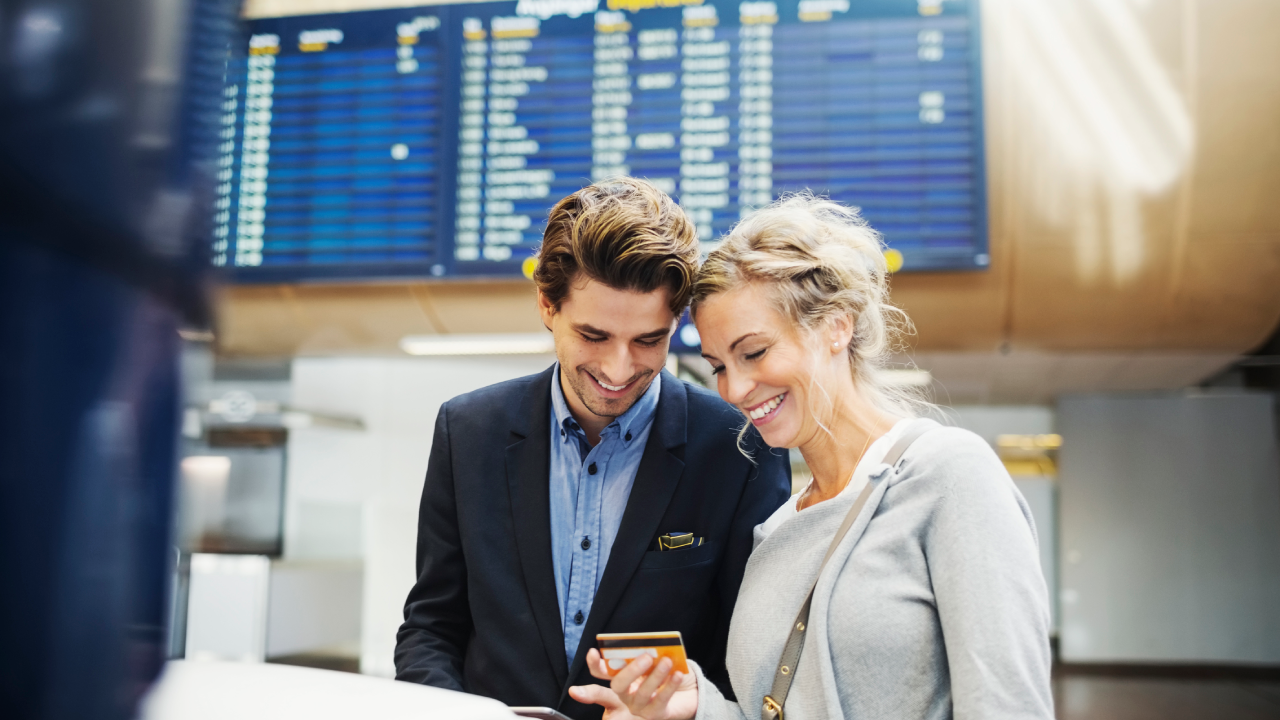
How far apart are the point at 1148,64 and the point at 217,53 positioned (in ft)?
11.5

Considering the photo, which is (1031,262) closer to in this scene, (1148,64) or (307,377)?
(1148,64)

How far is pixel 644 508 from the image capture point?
1493 mm

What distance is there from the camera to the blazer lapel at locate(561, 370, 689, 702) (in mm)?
1443

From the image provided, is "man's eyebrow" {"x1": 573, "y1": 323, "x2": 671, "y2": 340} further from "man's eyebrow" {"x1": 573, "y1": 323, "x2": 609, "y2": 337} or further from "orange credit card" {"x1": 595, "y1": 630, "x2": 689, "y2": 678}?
"orange credit card" {"x1": 595, "y1": 630, "x2": 689, "y2": 678}

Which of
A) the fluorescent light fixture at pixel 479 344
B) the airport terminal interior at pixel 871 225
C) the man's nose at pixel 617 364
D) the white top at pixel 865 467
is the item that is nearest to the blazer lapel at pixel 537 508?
the man's nose at pixel 617 364

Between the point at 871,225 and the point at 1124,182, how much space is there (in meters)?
0.85

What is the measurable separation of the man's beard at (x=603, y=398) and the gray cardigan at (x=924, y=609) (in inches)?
13.8

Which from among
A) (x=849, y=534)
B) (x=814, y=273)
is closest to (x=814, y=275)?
(x=814, y=273)

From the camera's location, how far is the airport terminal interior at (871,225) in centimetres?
325

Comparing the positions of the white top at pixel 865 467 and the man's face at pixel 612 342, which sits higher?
the man's face at pixel 612 342

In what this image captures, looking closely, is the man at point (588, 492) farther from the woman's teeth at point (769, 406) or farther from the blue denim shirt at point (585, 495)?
the woman's teeth at point (769, 406)

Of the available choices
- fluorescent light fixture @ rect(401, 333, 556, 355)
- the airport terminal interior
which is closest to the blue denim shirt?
the airport terminal interior

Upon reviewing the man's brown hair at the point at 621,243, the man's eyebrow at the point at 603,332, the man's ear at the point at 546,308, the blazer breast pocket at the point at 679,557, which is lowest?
the blazer breast pocket at the point at 679,557

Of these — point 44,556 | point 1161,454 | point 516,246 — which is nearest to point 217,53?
point 44,556
